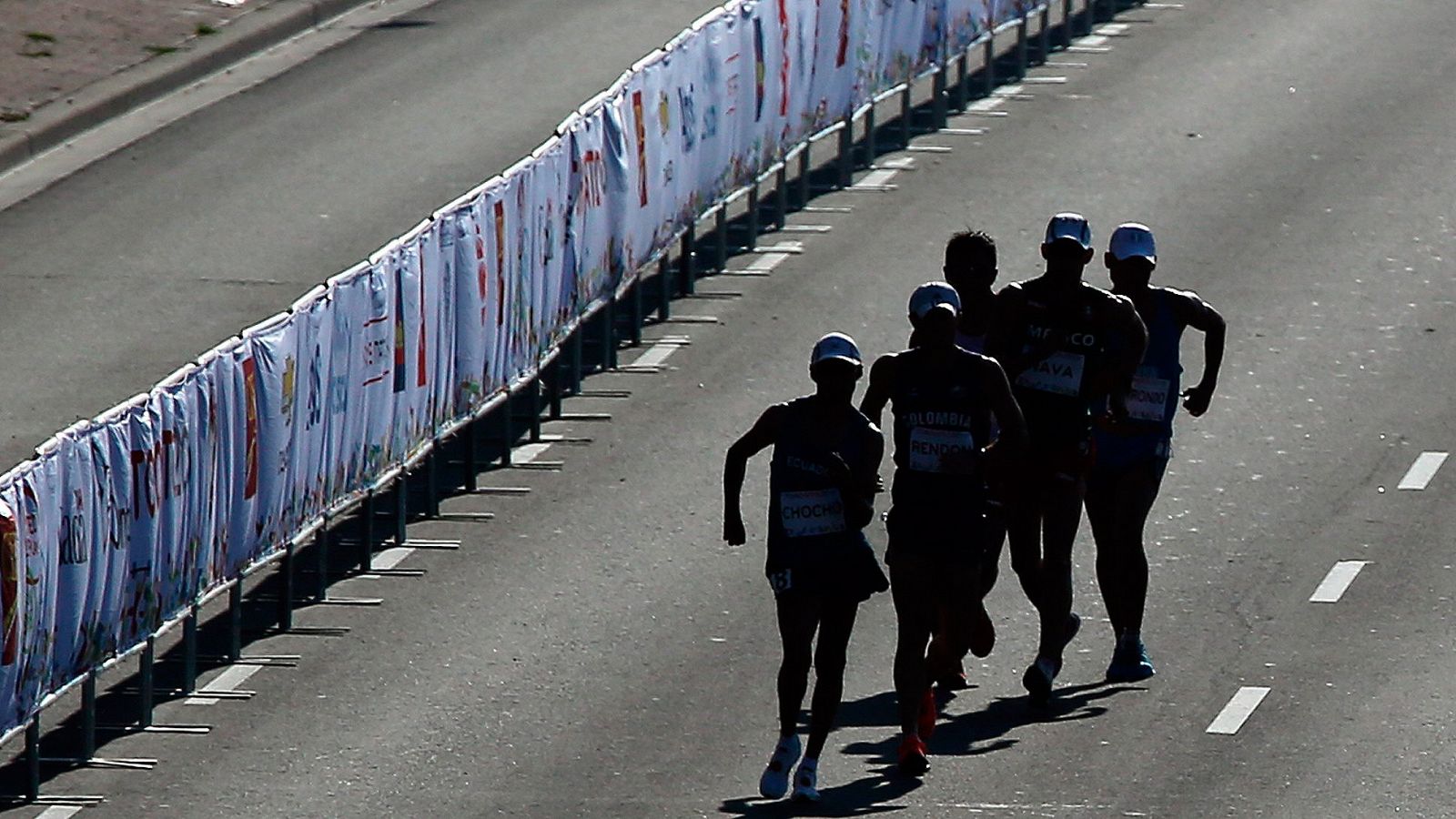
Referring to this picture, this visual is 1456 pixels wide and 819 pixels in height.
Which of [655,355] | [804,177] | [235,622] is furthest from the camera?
[804,177]

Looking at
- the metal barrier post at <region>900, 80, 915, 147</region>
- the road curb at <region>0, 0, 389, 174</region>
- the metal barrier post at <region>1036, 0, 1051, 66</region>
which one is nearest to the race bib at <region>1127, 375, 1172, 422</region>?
the metal barrier post at <region>900, 80, 915, 147</region>

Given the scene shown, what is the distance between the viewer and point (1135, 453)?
1426 cm

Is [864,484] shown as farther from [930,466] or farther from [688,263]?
[688,263]

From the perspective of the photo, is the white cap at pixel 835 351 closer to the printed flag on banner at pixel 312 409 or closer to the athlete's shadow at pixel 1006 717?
the athlete's shadow at pixel 1006 717

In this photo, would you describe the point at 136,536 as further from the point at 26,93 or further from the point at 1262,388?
the point at 26,93

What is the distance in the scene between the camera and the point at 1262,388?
1906 centimetres

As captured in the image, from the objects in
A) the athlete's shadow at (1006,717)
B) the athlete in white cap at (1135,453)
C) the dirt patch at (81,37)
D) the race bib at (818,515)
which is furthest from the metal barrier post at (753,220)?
the race bib at (818,515)

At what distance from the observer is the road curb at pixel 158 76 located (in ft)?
83.8

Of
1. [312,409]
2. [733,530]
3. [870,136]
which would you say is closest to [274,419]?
[312,409]

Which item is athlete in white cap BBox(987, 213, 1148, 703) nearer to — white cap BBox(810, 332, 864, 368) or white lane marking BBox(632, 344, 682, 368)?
white cap BBox(810, 332, 864, 368)

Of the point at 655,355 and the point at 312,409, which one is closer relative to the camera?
the point at 312,409

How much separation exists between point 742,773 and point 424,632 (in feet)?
8.77

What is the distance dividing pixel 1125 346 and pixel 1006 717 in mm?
1638

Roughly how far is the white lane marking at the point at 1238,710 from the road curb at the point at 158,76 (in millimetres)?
→ 13835
